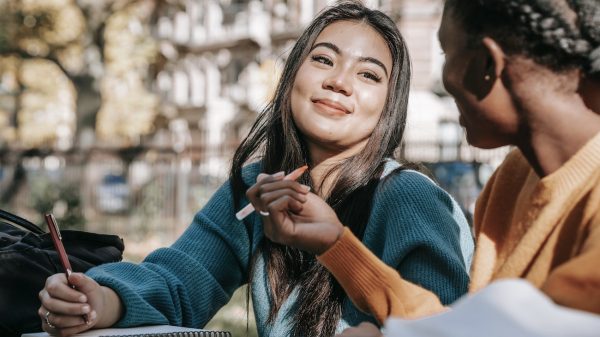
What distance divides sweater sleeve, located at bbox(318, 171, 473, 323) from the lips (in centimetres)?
22

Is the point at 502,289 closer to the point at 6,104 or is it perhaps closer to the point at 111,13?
the point at 111,13

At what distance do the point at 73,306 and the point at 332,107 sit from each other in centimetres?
82

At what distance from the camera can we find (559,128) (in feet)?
4.30

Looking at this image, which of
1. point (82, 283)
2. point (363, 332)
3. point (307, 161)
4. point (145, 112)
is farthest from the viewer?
point (145, 112)

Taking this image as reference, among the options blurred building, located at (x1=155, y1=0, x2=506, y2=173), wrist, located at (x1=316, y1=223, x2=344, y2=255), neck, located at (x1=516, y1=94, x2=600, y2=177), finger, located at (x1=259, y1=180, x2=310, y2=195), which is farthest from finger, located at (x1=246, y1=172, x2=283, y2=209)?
blurred building, located at (x1=155, y1=0, x2=506, y2=173)

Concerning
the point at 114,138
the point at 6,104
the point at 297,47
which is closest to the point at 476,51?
Result: the point at 297,47

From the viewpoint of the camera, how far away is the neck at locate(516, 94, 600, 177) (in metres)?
1.30

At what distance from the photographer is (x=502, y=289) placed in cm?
94

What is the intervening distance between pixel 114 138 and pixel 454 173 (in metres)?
16.2

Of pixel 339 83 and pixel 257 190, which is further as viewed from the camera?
pixel 339 83

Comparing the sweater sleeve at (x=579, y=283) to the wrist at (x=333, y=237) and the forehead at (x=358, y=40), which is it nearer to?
the wrist at (x=333, y=237)

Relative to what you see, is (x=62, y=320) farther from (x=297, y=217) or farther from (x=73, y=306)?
(x=297, y=217)

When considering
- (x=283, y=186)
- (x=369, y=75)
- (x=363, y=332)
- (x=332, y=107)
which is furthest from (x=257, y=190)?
(x=369, y=75)

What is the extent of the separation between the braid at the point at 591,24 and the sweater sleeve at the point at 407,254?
52cm
